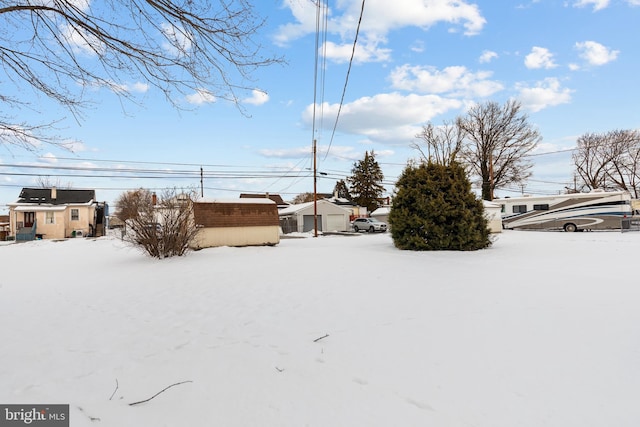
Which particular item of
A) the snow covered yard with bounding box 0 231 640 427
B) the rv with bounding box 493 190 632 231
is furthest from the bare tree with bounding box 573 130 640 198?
the snow covered yard with bounding box 0 231 640 427

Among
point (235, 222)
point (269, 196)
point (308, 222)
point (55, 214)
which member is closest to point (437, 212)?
point (235, 222)

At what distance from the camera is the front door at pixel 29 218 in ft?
92.7

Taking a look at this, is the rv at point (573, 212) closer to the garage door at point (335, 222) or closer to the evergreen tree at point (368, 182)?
the garage door at point (335, 222)

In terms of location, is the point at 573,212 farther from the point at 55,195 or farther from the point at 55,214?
the point at 55,195

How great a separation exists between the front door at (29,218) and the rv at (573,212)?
41725 millimetres

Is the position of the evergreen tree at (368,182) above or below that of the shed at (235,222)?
above

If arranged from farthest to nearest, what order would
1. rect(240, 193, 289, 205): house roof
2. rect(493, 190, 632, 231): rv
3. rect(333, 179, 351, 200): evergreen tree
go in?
rect(240, 193, 289, 205): house roof
rect(333, 179, 351, 200): evergreen tree
rect(493, 190, 632, 231): rv

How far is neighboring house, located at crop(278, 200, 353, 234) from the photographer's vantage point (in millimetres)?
32906

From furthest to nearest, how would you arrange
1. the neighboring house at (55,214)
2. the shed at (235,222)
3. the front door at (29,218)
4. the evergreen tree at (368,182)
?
the evergreen tree at (368,182) → the front door at (29,218) → the neighboring house at (55,214) → the shed at (235,222)

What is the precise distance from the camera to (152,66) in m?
3.70

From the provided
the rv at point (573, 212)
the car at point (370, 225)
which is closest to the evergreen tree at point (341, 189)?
the car at point (370, 225)

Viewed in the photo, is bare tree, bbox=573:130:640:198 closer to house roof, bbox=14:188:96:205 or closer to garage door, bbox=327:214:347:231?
garage door, bbox=327:214:347:231

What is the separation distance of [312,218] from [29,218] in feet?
84.3

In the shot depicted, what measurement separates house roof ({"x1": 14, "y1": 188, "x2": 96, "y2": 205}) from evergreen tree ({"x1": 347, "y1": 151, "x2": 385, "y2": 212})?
3248cm
